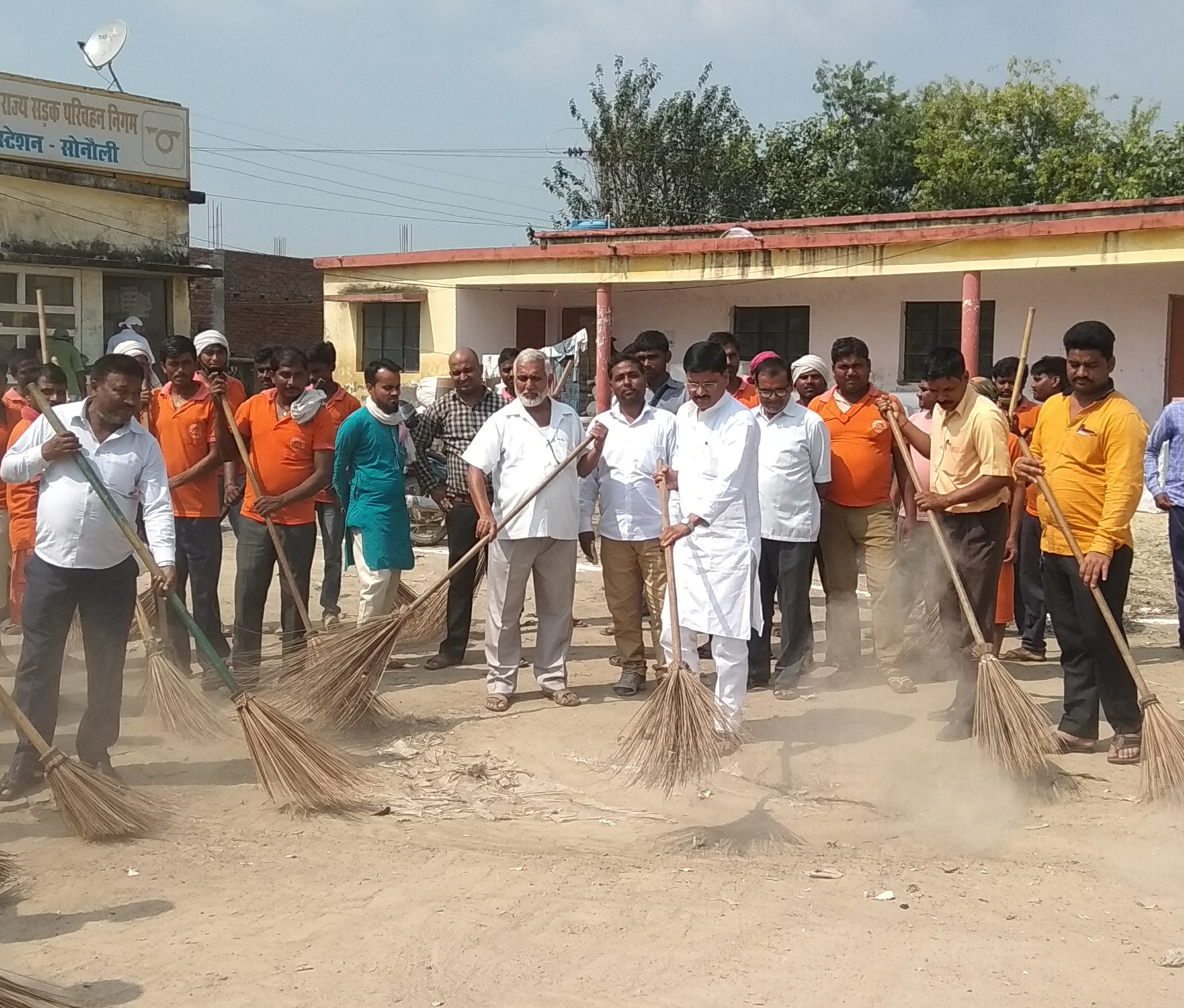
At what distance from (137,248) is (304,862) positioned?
14776 mm

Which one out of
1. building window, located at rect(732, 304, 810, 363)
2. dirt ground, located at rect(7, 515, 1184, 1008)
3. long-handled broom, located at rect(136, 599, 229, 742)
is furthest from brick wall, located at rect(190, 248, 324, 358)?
dirt ground, located at rect(7, 515, 1184, 1008)

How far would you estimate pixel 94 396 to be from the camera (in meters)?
5.16

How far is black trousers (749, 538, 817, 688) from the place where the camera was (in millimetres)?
7074

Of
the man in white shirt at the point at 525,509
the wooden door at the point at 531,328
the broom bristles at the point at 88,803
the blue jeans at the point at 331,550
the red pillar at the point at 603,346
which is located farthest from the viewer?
the wooden door at the point at 531,328

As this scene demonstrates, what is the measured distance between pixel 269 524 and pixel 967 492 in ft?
11.6

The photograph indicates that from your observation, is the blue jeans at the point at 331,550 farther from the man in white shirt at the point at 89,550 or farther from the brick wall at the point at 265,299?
the brick wall at the point at 265,299

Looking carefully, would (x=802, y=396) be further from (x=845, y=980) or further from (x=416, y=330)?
(x=416, y=330)

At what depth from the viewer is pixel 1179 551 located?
7.78 metres

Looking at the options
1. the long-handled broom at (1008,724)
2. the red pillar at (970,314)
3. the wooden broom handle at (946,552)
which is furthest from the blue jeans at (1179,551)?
the red pillar at (970,314)

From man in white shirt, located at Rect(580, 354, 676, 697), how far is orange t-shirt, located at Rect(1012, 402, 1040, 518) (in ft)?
6.92

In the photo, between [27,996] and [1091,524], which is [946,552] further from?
[27,996]

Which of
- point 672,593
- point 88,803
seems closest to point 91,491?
point 88,803

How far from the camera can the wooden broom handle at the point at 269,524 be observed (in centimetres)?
668

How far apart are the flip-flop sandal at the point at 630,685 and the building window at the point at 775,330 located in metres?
12.5
